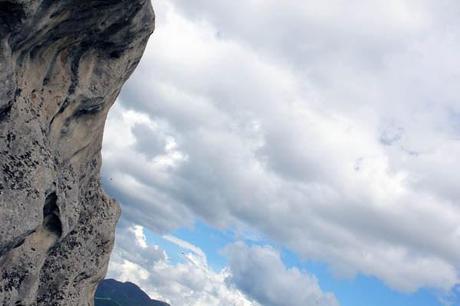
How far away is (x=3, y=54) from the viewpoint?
37.8 meters

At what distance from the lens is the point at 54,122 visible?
165 feet

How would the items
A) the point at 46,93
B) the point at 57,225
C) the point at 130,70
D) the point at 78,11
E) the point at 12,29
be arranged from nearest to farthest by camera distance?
the point at 12,29, the point at 78,11, the point at 46,93, the point at 57,225, the point at 130,70

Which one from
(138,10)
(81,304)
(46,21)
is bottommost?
(81,304)

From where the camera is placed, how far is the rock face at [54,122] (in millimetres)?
41312

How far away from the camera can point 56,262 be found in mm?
60000

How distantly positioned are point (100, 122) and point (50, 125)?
29.4 ft

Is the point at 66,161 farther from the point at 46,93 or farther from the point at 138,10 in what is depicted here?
the point at 138,10

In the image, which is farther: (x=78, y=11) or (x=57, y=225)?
(x=57, y=225)

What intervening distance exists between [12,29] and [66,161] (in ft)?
64.0

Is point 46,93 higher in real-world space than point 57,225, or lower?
higher

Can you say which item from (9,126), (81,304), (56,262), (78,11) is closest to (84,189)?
(56,262)

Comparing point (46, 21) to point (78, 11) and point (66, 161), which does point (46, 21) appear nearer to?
point (78, 11)

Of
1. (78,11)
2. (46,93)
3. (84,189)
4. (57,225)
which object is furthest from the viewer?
(84,189)

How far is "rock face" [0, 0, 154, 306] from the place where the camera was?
136 ft
